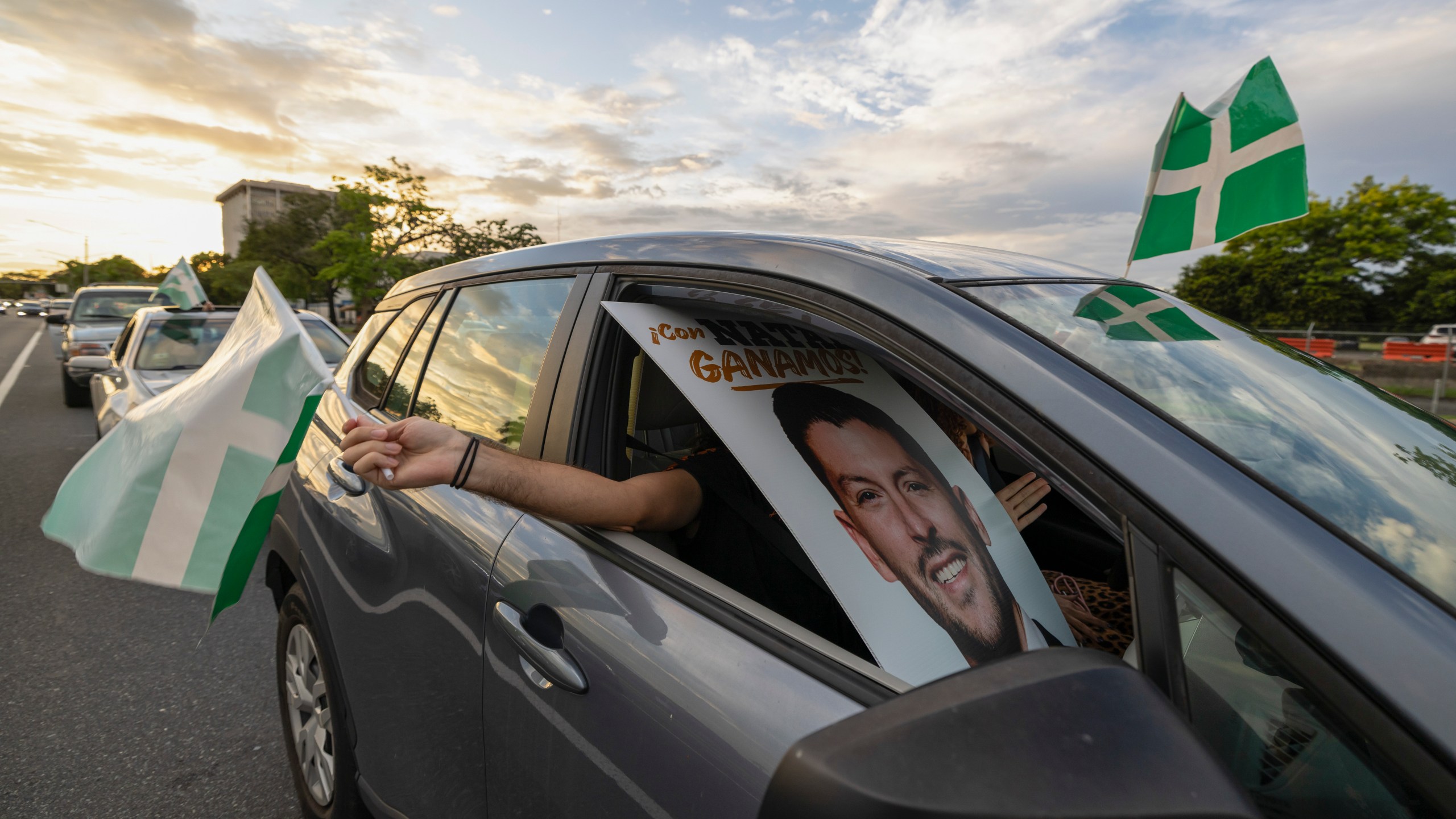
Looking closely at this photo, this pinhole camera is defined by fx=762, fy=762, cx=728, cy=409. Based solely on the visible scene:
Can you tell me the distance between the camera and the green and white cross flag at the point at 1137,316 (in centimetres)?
130

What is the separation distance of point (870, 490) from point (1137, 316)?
1.97 ft

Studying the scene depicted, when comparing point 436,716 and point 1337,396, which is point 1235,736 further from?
point 436,716

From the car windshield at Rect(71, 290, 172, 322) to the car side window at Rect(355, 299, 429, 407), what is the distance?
11919 millimetres

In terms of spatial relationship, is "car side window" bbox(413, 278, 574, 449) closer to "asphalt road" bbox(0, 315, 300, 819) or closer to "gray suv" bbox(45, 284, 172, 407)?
"asphalt road" bbox(0, 315, 300, 819)

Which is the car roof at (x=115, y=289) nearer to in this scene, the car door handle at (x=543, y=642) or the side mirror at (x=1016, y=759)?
the car door handle at (x=543, y=642)

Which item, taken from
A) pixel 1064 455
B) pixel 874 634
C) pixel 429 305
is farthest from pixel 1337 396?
pixel 429 305

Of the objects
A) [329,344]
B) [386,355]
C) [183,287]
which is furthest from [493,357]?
[329,344]

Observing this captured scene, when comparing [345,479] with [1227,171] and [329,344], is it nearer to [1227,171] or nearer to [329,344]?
[1227,171]

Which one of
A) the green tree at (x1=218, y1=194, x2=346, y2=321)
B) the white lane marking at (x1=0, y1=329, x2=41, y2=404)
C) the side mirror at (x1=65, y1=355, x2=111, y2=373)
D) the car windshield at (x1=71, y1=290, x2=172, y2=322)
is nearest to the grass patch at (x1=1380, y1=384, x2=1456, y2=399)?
the side mirror at (x1=65, y1=355, x2=111, y2=373)

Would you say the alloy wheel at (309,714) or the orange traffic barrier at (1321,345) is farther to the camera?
the orange traffic barrier at (1321,345)

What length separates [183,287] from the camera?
394cm

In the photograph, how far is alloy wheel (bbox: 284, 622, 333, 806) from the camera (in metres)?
2.24

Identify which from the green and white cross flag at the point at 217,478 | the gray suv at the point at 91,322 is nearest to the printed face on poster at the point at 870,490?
the green and white cross flag at the point at 217,478

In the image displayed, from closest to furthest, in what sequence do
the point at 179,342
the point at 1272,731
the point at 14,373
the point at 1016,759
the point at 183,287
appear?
the point at 1016,759
the point at 1272,731
the point at 183,287
the point at 179,342
the point at 14,373
